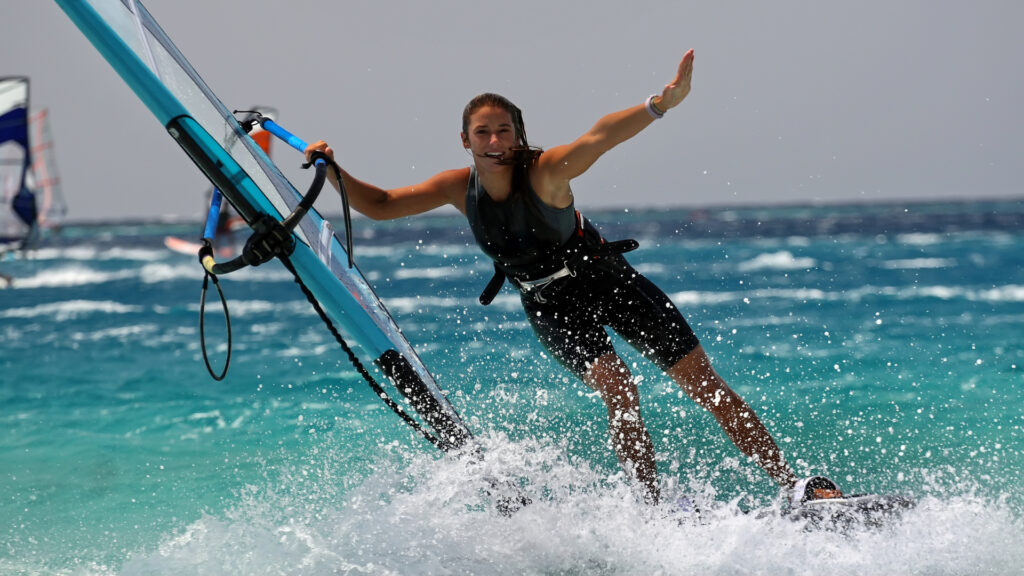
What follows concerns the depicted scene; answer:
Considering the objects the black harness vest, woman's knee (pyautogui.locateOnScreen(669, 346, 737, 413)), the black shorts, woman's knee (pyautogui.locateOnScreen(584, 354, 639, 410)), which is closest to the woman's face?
the black harness vest

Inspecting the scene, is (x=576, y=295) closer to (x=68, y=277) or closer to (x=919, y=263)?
(x=919, y=263)

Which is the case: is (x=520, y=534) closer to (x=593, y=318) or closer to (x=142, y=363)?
(x=593, y=318)

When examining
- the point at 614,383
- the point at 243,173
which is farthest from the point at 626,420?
the point at 243,173

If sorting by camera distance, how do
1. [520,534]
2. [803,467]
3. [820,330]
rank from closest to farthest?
[520,534] < [803,467] < [820,330]

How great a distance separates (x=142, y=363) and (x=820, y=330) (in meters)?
6.50

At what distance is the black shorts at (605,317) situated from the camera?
3.66 meters

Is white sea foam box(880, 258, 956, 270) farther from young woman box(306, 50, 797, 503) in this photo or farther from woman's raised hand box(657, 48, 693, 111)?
woman's raised hand box(657, 48, 693, 111)

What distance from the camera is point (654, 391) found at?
6469 mm

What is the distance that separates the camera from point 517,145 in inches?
136

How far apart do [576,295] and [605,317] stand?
5.6 inches

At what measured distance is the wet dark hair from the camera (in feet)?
11.3

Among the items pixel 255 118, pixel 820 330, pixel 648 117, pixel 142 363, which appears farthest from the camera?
pixel 820 330

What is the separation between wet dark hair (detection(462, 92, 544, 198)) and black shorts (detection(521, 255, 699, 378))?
439mm

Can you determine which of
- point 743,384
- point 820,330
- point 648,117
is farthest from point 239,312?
point 648,117
